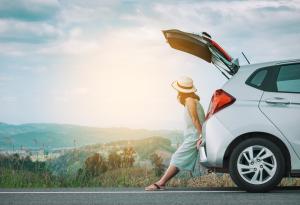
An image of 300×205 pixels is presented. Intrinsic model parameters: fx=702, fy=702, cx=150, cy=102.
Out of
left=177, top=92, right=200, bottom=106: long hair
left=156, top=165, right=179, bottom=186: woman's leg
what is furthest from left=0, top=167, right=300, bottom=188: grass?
left=177, top=92, right=200, bottom=106: long hair

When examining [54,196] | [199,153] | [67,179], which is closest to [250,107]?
[199,153]

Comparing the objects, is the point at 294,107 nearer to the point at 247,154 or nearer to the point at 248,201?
the point at 247,154

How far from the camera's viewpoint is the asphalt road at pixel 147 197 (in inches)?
355

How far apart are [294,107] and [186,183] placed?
2.99m

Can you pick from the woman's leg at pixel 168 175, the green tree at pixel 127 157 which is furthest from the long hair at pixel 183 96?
the green tree at pixel 127 157

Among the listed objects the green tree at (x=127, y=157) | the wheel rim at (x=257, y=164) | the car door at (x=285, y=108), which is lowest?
the wheel rim at (x=257, y=164)

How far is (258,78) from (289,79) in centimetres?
45

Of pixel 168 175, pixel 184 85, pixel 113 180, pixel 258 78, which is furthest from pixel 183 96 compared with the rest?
pixel 113 180

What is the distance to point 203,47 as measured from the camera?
35.3ft

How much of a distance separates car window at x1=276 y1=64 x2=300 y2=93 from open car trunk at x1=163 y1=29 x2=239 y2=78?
0.68 m

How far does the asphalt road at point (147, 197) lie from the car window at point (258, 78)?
155cm

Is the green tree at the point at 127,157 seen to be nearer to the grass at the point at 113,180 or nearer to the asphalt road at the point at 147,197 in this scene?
the grass at the point at 113,180

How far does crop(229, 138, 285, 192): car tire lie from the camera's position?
32.0 ft

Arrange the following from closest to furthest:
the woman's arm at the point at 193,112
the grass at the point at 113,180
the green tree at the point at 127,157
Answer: the woman's arm at the point at 193,112, the grass at the point at 113,180, the green tree at the point at 127,157
